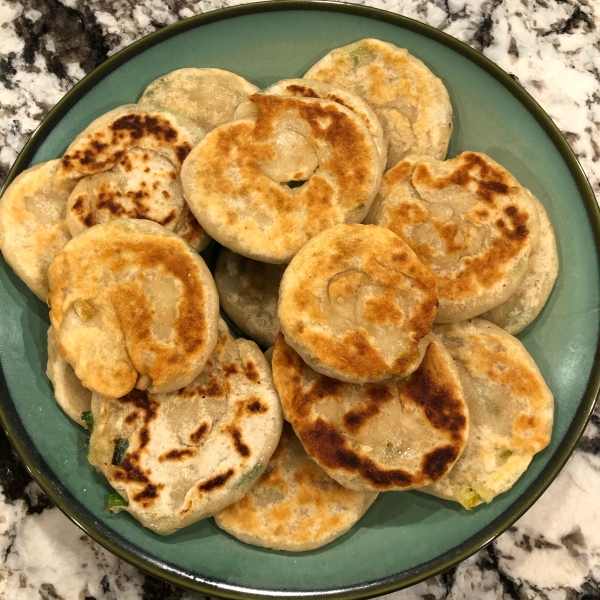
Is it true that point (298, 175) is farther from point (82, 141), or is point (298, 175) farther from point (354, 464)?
point (354, 464)

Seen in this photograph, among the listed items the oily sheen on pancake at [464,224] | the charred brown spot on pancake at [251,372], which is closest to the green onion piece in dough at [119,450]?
the charred brown spot on pancake at [251,372]

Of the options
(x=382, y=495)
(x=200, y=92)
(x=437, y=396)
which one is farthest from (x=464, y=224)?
(x=200, y=92)

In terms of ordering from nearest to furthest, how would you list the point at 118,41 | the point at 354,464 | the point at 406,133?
the point at 354,464 → the point at 406,133 → the point at 118,41

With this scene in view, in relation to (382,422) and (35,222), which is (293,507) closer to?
(382,422)

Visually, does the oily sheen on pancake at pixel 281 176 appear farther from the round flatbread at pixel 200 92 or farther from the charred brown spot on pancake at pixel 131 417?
the charred brown spot on pancake at pixel 131 417

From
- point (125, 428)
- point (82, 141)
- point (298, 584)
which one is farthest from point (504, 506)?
point (82, 141)

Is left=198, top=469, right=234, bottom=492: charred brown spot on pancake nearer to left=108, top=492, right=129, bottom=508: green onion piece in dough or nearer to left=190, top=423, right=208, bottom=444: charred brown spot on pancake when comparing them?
left=190, top=423, right=208, bottom=444: charred brown spot on pancake
